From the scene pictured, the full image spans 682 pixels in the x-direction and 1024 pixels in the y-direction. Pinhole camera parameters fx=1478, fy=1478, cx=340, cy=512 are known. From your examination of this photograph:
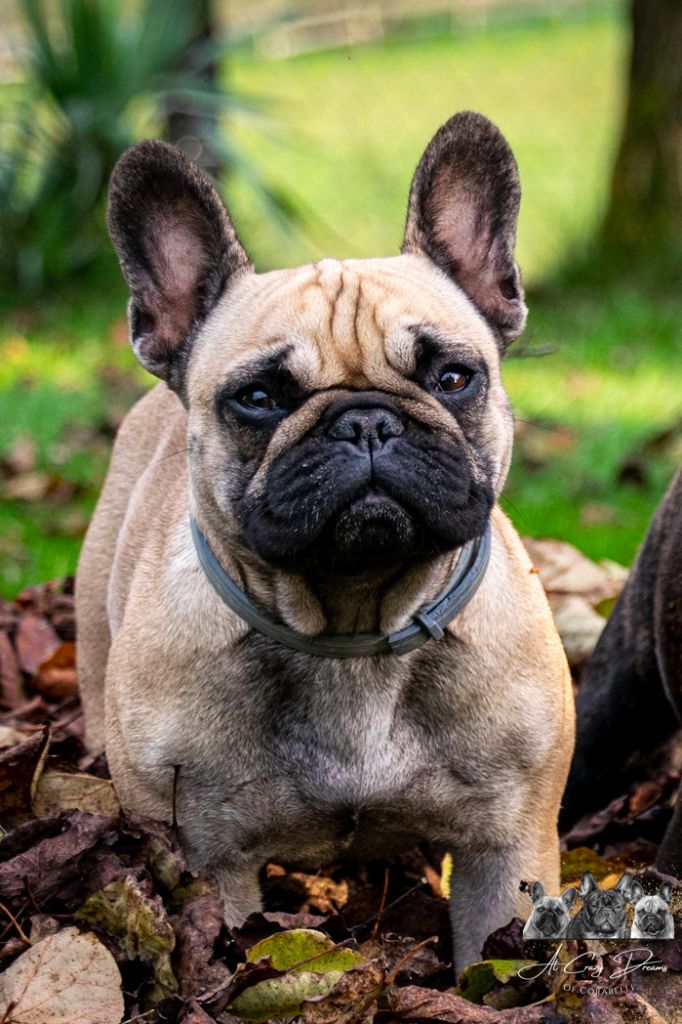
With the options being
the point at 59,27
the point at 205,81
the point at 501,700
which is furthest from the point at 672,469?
the point at 59,27

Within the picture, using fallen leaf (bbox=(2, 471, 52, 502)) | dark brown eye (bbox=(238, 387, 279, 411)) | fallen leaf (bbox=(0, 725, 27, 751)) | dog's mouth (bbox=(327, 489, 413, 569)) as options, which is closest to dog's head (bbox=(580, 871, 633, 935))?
dog's mouth (bbox=(327, 489, 413, 569))

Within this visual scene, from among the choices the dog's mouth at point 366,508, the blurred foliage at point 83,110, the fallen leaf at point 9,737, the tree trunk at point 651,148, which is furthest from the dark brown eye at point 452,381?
the tree trunk at point 651,148

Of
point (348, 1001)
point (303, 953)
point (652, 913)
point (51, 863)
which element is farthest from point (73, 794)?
point (652, 913)

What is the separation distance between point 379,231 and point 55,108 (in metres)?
2.90

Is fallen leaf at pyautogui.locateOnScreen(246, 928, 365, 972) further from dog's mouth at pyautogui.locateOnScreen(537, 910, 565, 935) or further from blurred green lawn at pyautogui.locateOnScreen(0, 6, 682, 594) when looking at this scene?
blurred green lawn at pyautogui.locateOnScreen(0, 6, 682, 594)

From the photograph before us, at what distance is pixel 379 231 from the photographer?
11.9m

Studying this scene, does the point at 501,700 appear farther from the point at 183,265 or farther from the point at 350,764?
the point at 183,265

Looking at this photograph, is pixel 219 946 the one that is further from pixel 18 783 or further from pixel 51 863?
pixel 18 783

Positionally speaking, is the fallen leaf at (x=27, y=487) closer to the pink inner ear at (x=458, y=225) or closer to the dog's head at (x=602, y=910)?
the pink inner ear at (x=458, y=225)

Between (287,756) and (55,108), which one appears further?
(55,108)

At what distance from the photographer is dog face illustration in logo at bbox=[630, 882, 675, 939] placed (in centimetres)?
262

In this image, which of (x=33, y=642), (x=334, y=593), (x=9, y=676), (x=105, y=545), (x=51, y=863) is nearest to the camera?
(x=51, y=863)

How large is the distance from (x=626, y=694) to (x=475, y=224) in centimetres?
128

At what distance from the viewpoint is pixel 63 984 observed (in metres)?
2.51
